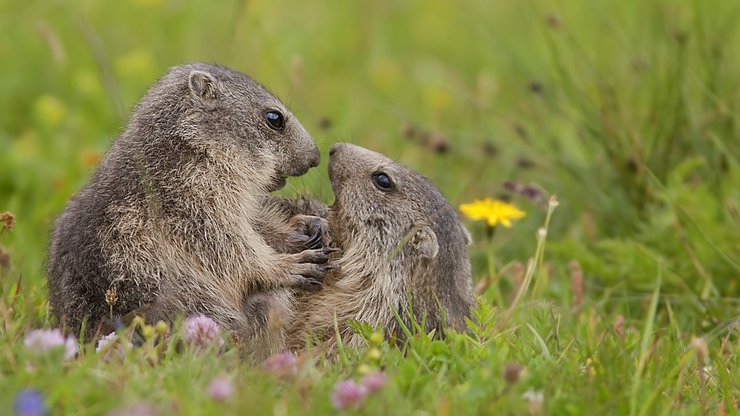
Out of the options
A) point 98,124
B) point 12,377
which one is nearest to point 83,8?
point 98,124

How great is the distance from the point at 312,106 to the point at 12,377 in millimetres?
7315

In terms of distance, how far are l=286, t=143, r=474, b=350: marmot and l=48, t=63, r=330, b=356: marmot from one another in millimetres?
200

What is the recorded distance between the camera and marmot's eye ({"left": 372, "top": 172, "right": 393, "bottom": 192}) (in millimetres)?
6109

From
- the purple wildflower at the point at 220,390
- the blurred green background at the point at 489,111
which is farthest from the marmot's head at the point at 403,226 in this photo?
the purple wildflower at the point at 220,390

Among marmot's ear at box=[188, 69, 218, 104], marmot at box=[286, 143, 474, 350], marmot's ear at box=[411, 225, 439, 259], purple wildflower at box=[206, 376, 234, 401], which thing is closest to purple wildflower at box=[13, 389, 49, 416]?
purple wildflower at box=[206, 376, 234, 401]

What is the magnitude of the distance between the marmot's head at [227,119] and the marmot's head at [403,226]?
280 mm

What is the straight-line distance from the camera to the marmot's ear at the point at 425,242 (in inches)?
226

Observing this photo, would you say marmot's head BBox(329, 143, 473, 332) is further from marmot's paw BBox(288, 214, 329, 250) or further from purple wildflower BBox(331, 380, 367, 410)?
purple wildflower BBox(331, 380, 367, 410)

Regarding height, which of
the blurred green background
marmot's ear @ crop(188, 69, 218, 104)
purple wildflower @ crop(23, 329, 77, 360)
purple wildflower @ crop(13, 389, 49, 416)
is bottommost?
the blurred green background

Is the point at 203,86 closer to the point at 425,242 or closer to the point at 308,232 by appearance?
the point at 308,232

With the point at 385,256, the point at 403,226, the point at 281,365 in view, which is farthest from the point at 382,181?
the point at 281,365

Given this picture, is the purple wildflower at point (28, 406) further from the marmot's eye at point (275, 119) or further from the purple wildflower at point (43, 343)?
the marmot's eye at point (275, 119)

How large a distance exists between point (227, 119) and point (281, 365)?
1821 mm

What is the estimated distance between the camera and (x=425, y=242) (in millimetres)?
5766
